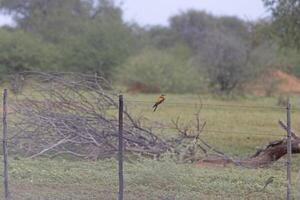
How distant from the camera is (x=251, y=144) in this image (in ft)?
51.2

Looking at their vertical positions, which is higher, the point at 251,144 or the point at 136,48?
the point at 136,48

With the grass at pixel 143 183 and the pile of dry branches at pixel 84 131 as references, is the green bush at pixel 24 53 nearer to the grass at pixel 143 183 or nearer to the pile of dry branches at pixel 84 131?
the pile of dry branches at pixel 84 131

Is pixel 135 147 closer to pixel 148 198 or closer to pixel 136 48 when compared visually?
pixel 148 198

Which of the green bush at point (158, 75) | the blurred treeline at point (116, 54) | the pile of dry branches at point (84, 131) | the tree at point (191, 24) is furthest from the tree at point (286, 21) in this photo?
the tree at point (191, 24)

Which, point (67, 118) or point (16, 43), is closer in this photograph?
point (67, 118)

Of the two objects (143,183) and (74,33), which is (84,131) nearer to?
(143,183)

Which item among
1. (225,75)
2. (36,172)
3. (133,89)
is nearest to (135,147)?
(36,172)

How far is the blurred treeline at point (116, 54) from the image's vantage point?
35375mm

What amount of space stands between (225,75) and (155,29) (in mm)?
35951

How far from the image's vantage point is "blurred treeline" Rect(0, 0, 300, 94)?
35.4 metres

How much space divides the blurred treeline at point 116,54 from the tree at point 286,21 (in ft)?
41.1

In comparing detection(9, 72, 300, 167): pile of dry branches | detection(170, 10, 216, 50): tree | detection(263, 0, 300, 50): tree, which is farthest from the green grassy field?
detection(170, 10, 216, 50): tree

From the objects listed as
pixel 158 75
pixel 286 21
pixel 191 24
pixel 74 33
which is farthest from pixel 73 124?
pixel 191 24

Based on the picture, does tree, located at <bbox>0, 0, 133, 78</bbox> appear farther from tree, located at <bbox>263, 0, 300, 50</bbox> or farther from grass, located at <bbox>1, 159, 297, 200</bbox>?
grass, located at <bbox>1, 159, 297, 200</bbox>
